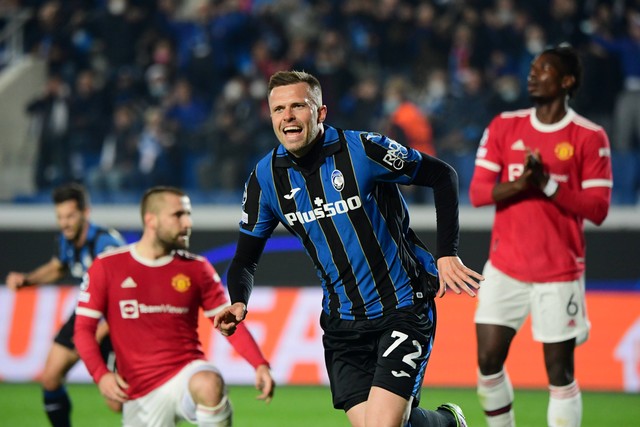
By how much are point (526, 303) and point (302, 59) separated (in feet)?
22.1

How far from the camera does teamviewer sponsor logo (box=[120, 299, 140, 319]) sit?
526 cm

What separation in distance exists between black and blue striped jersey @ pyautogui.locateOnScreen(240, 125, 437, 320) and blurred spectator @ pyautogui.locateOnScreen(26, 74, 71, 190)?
669cm

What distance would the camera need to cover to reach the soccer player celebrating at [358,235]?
13.8 feet

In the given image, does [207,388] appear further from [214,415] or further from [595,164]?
[595,164]

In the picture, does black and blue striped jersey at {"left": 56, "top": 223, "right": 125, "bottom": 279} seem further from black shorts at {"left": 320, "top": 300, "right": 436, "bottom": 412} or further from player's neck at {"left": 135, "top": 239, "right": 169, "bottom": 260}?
black shorts at {"left": 320, "top": 300, "right": 436, "bottom": 412}

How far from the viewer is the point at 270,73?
11.7 m

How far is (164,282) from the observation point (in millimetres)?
5320

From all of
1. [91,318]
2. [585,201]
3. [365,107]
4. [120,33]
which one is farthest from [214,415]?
[120,33]

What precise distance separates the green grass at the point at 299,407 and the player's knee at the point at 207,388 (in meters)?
2.11

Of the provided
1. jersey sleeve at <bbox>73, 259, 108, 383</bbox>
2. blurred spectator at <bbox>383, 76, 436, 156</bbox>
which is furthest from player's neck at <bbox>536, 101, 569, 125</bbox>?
blurred spectator at <bbox>383, 76, 436, 156</bbox>

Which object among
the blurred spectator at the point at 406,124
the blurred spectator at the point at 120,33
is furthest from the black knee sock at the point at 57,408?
the blurred spectator at the point at 120,33

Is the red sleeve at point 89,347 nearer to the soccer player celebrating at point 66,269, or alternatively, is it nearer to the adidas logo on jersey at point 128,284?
the adidas logo on jersey at point 128,284

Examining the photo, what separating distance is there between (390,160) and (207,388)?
160 centimetres

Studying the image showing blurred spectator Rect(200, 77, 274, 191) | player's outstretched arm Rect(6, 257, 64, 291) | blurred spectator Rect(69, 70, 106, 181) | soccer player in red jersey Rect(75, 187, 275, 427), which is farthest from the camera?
blurred spectator Rect(69, 70, 106, 181)
